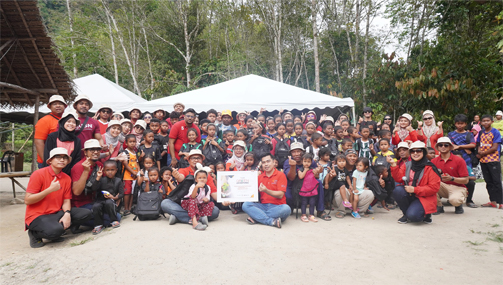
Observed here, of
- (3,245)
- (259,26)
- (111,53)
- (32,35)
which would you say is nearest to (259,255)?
(3,245)

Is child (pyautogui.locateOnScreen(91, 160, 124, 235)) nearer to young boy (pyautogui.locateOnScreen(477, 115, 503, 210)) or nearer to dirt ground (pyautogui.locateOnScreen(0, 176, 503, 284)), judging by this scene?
dirt ground (pyautogui.locateOnScreen(0, 176, 503, 284))

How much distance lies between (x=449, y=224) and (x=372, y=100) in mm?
9039

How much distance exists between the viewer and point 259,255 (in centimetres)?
367

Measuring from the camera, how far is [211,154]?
6109 millimetres

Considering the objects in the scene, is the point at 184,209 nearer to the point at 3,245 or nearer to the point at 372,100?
the point at 3,245

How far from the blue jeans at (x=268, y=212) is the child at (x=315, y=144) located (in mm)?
1473

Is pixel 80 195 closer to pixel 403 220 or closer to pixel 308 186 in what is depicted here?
pixel 308 186

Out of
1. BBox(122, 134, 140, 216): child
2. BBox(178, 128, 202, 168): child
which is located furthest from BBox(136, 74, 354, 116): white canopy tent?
BBox(122, 134, 140, 216): child

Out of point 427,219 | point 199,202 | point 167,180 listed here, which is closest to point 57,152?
point 167,180

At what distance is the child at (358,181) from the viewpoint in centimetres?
554

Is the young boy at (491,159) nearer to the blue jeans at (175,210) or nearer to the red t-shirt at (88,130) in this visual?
the blue jeans at (175,210)

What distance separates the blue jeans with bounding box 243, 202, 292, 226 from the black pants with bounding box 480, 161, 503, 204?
429cm

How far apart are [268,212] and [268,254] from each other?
1389mm

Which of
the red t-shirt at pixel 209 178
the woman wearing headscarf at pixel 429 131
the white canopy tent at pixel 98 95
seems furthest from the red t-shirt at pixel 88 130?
the woman wearing headscarf at pixel 429 131
